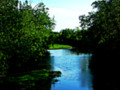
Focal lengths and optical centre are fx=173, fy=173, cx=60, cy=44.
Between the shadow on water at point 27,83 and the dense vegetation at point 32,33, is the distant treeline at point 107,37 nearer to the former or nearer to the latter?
the dense vegetation at point 32,33

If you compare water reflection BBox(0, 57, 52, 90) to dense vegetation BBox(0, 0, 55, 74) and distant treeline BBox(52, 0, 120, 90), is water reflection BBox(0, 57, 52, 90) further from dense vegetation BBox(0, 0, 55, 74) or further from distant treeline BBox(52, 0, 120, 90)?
distant treeline BBox(52, 0, 120, 90)

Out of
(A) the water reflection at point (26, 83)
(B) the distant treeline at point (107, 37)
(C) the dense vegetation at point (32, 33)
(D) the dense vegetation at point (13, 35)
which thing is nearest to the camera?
(D) the dense vegetation at point (13, 35)

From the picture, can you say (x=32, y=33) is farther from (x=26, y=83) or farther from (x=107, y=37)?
(x=107, y=37)

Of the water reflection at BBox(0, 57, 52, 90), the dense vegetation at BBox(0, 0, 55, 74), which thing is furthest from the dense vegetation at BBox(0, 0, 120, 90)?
the water reflection at BBox(0, 57, 52, 90)

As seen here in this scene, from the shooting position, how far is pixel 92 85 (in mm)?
26719

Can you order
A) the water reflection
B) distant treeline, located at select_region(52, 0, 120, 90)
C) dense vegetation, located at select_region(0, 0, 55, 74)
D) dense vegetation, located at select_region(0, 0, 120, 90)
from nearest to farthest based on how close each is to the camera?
dense vegetation, located at select_region(0, 0, 55, 74) → dense vegetation, located at select_region(0, 0, 120, 90) → the water reflection → distant treeline, located at select_region(52, 0, 120, 90)

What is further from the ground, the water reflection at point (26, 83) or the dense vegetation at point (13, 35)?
the dense vegetation at point (13, 35)

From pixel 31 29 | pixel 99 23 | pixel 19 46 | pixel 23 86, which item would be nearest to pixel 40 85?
pixel 23 86

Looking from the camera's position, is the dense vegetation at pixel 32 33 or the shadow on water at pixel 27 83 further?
the shadow on water at pixel 27 83

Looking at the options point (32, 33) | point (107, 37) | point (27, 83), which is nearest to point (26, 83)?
point (27, 83)

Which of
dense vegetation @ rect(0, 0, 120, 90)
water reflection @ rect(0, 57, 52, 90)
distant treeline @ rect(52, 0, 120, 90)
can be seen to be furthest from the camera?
distant treeline @ rect(52, 0, 120, 90)

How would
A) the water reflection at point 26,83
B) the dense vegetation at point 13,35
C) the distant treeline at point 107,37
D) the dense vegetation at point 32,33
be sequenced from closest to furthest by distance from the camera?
the dense vegetation at point 13,35
the dense vegetation at point 32,33
the water reflection at point 26,83
the distant treeline at point 107,37

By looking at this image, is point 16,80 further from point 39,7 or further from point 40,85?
point 39,7

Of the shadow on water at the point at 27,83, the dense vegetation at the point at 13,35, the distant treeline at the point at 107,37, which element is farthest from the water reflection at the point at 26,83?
the distant treeline at the point at 107,37
